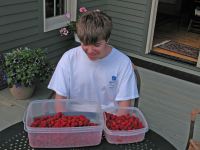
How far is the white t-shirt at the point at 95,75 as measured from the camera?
171 centimetres

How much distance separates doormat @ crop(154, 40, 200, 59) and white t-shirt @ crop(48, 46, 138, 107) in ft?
10.2

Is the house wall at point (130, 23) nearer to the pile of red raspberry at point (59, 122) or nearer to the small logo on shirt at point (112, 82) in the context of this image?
the small logo on shirt at point (112, 82)

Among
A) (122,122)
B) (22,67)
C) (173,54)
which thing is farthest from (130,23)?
(122,122)

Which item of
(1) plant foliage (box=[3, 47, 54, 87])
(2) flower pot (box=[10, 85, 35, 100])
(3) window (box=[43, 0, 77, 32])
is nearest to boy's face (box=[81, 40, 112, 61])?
(1) plant foliage (box=[3, 47, 54, 87])

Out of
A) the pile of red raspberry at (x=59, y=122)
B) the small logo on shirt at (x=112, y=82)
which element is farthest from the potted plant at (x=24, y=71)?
the pile of red raspberry at (x=59, y=122)

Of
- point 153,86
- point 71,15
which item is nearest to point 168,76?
point 153,86

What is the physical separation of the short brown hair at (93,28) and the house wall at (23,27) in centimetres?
211

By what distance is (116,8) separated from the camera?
15.3ft

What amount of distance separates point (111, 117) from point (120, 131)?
11cm

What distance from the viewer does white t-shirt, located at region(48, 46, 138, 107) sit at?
1707 mm

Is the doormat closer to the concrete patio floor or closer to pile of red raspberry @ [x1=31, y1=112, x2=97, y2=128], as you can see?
the concrete patio floor

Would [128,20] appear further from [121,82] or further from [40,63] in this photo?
[121,82]

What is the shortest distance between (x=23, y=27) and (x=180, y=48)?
2.56 metres

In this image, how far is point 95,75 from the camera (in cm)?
174
